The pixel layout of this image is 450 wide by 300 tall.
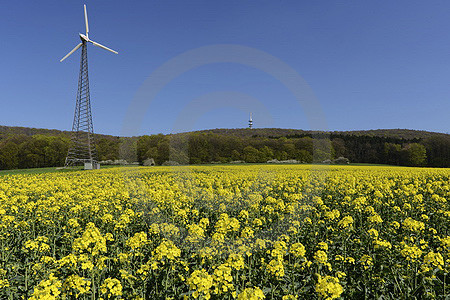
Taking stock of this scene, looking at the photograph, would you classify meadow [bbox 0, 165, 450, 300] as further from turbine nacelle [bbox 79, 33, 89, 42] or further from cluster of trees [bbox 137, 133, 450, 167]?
cluster of trees [bbox 137, 133, 450, 167]

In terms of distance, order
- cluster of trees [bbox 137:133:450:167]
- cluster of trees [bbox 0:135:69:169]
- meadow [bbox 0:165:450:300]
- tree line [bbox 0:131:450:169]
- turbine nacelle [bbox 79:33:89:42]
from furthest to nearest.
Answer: cluster of trees [bbox 0:135:69:169]
tree line [bbox 0:131:450:169]
cluster of trees [bbox 137:133:450:167]
turbine nacelle [bbox 79:33:89:42]
meadow [bbox 0:165:450:300]

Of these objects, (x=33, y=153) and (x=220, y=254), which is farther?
(x=33, y=153)

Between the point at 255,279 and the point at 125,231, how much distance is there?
6.91 m

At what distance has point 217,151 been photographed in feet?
263

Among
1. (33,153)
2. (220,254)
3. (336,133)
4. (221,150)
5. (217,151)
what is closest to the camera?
(220,254)

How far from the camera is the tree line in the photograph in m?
78.0

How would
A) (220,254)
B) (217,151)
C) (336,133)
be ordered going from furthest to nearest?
(336,133) → (217,151) → (220,254)

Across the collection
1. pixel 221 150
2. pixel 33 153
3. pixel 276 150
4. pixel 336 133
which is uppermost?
pixel 336 133

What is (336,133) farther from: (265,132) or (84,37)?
(84,37)

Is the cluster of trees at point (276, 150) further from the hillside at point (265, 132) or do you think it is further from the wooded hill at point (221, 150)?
the hillside at point (265, 132)

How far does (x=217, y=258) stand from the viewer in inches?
303

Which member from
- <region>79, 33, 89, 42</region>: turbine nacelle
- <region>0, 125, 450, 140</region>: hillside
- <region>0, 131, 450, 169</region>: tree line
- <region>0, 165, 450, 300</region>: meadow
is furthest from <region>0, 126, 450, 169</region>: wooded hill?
<region>0, 165, 450, 300</region>: meadow

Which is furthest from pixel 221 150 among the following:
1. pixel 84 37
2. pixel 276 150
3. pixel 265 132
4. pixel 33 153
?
pixel 33 153

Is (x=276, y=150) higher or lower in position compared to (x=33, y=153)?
higher
